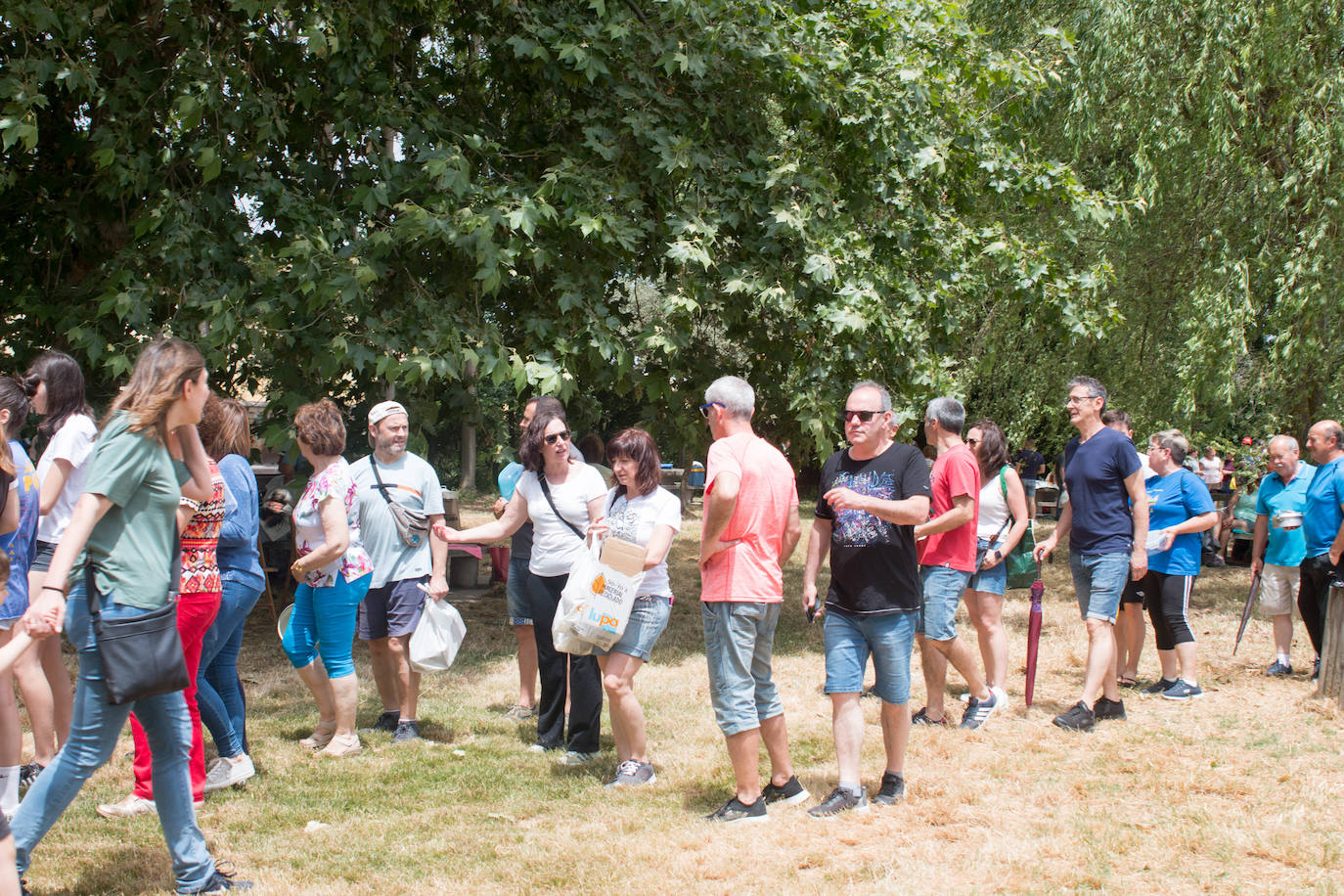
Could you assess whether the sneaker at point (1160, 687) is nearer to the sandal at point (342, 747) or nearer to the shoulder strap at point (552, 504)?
the shoulder strap at point (552, 504)

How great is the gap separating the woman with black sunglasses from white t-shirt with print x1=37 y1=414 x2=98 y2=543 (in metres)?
1.69

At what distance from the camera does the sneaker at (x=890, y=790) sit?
4844 mm

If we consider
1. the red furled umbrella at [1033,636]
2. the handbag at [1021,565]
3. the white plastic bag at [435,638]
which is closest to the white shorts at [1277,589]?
the handbag at [1021,565]

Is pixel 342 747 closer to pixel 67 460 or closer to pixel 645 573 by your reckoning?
pixel 645 573

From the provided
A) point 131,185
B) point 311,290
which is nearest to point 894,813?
point 311,290

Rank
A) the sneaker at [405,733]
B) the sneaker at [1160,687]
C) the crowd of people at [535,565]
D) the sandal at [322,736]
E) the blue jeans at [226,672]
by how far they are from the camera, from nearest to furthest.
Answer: the crowd of people at [535,565], the blue jeans at [226,672], the sandal at [322,736], the sneaker at [405,733], the sneaker at [1160,687]

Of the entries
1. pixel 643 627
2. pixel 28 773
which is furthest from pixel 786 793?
pixel 28 773

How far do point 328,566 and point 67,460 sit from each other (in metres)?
1.27

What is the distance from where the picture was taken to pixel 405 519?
19.0 ft

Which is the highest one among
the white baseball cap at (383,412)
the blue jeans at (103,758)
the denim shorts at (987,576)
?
Result: the white baseball cap at (383,412)

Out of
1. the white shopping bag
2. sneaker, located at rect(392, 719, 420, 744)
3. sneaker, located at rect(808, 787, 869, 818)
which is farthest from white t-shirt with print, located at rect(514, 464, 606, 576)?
sneaker, located at rect(808, 787, 869, 818)

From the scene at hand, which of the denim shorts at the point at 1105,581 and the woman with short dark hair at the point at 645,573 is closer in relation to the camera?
the woman with short dark hair at the point at 645,573

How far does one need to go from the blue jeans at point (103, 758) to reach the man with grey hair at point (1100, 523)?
4582mm

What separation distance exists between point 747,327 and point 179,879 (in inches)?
255
